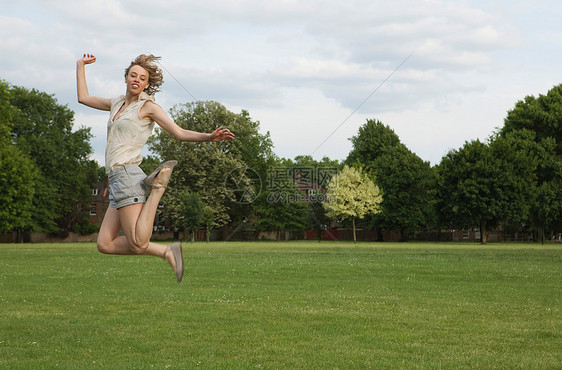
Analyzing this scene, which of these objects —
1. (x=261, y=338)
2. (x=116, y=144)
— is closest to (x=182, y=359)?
(x=261, y=338)

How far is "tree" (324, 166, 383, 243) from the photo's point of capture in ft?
257

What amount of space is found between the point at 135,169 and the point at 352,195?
72.9 meters

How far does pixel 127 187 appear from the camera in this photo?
611 centimetres

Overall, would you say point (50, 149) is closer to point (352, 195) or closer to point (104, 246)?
point (352, 195)

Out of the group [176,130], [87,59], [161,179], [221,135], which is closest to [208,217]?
[87,59]

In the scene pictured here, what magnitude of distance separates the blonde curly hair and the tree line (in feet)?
200

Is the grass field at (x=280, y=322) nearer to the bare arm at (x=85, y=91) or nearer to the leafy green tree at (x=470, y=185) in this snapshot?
the bare arm at (x=85, y=91)

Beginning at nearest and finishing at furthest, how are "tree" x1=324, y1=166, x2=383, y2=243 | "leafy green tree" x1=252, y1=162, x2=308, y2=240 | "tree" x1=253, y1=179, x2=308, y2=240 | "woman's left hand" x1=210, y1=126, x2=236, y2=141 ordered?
"woman's left hand" x1=210, y1=126, x2=236, y2=141
"tree" x1=324, y1=166, x2=383, y2=243
"leafy green tree" x1=252, y1=162, x2=308, y2=240
"tree" x1=253, y1=179, x2=308, y2=240

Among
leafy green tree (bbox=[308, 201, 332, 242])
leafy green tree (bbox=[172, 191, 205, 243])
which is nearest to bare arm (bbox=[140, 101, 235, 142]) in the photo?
leafy green tree (bbox=[172, 191, 205, 243])

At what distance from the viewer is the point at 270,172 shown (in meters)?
92.1

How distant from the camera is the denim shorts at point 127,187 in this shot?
6.11 m

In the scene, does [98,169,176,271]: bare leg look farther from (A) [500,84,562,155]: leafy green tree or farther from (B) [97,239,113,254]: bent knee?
(A) [500,84,562,155]: leafy green tree

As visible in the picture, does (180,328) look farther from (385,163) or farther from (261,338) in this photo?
(385,163)

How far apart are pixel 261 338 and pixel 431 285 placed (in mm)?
11976
